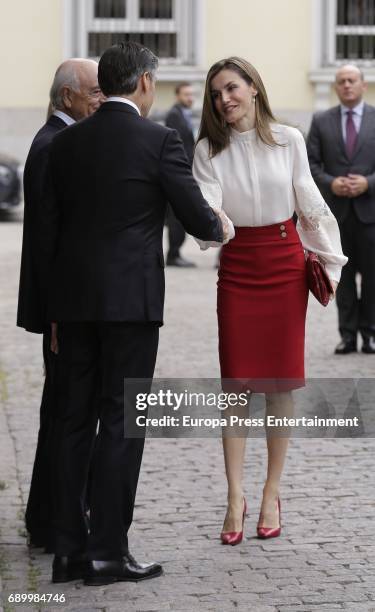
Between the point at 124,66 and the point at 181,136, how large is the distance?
1133cm

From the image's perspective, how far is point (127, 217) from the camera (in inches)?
209

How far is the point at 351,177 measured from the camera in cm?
1059

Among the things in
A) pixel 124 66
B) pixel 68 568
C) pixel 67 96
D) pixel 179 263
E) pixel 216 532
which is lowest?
pixel 179 263

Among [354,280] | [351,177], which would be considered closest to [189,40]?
[354,280]

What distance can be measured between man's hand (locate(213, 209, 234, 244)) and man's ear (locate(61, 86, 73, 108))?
75 centimetres

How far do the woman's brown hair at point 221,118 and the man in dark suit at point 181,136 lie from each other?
10387 millimetres

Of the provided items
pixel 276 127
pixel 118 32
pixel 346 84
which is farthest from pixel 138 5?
pixel 276 127

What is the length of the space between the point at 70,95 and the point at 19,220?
1736 cm

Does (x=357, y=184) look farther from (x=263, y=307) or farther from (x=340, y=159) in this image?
(x=263, y=307)

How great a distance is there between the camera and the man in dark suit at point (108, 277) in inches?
209

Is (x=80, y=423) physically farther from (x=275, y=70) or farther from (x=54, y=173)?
(x=275, y=70)

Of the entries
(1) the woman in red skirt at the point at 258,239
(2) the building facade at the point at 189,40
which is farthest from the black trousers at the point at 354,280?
(2) the building facade at the point at 189,40

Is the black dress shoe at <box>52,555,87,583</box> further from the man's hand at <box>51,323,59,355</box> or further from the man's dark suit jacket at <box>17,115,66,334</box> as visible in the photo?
the man's dark suit jacket at <box>17,115,66,334</box>

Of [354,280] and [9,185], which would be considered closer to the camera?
[354,280]
